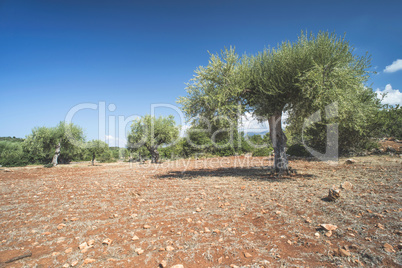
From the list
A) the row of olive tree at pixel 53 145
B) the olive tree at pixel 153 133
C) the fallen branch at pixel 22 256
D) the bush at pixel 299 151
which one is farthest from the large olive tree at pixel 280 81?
the row of olive tree at pixel 53 145

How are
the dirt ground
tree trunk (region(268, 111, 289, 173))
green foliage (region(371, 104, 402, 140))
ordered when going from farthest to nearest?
green foliage (region(371, 104, 402, 140))
tree trunk (region(268, 111, 289, 173))
the dirt ground

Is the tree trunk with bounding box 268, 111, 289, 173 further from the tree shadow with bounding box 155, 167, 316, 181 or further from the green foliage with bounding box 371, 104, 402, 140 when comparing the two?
the green foliage with bounding box 371, 104, 402, 140

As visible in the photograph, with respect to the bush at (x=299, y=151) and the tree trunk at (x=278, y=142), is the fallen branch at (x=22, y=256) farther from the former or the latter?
the bush at (x=299, y=151)

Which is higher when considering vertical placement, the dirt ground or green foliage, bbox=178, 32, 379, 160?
green foliage, bbox=178, 32, 379, 160

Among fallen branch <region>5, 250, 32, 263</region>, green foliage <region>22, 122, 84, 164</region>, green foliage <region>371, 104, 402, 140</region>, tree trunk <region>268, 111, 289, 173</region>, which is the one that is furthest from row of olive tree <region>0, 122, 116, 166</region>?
green foliage <region>371, 104, 402, 140</region>

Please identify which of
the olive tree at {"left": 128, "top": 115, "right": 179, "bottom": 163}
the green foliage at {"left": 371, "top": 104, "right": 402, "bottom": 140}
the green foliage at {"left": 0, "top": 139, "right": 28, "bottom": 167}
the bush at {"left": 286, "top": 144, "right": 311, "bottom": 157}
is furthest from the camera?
the green foliage at {"left": 0, "top": 139, "right": 28, "bottom": 167}

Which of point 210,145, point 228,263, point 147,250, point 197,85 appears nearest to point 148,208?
point 147,250

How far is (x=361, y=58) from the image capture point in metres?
10.6

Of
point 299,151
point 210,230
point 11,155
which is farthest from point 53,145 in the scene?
point 299,151

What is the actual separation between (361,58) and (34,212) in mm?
16343

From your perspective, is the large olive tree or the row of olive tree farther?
the row of olive tree

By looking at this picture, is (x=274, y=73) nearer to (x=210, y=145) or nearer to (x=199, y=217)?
(x=199, y=217)

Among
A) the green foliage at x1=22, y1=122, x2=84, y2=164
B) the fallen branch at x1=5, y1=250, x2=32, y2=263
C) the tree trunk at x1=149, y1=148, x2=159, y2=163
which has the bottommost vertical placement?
the fallen branch at x1=5, y1=250, x2=32, y2=263

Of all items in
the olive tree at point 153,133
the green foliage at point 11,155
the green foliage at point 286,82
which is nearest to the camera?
the green foliage at point 286,82
